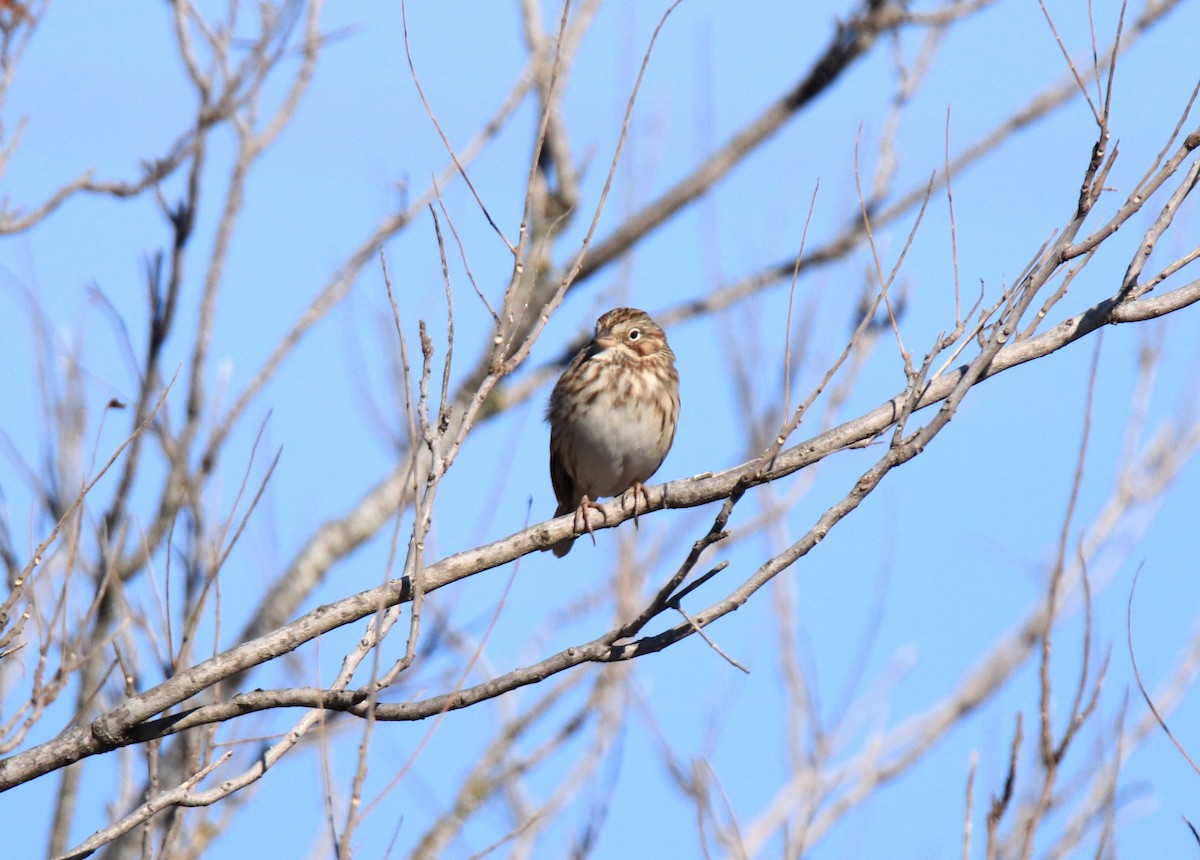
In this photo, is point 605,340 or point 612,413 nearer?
point 612,413

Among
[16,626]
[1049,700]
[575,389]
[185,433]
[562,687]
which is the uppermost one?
[185,433]

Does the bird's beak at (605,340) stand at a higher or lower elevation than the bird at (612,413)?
higher

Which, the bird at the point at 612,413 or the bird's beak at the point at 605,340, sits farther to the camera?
the bird's beak at the point at 605,340

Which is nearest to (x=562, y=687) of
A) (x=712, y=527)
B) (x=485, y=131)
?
(x=485, y=131)

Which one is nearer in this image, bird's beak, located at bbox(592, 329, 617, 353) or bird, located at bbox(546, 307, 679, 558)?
bird, located at bbox(546, 307, 679, 558)

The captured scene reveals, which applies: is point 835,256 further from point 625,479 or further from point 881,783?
point 881,783

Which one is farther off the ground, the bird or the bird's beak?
the bird's beak

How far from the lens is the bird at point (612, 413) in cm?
691

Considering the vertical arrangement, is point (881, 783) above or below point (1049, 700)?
above

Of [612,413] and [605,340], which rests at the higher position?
[605,340]

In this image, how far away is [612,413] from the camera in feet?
22.6

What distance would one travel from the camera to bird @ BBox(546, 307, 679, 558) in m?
6.91

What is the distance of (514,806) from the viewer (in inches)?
291

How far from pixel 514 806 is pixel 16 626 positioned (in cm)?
440
